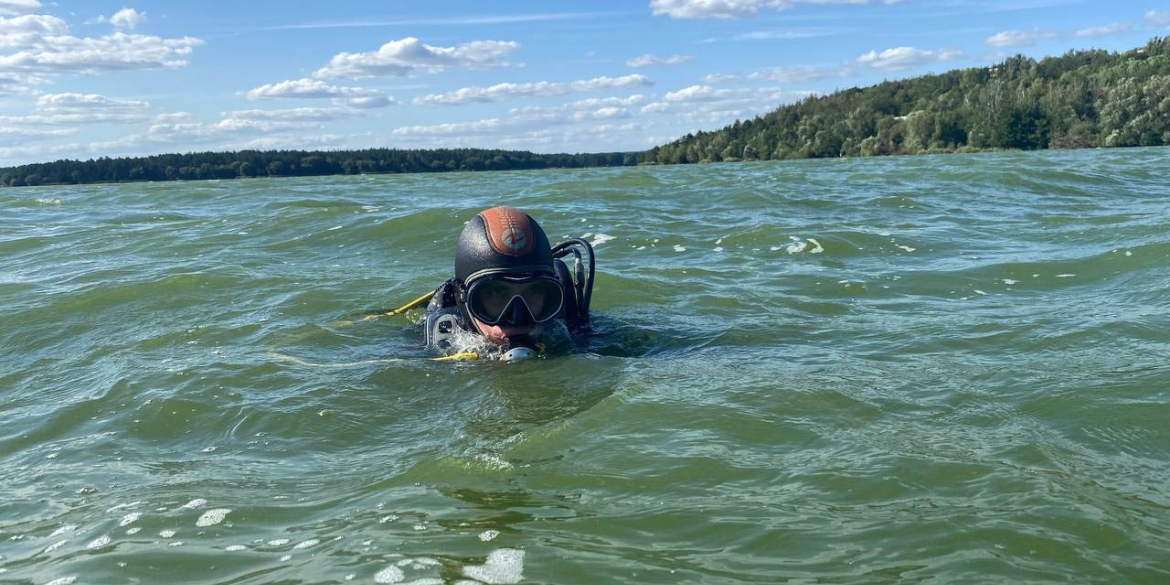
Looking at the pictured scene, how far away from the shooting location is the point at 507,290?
5.51m

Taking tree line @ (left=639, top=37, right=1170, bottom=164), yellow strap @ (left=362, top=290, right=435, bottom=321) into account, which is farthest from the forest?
yellow strap @ (left=362, top=290, right=435, bottom=321)

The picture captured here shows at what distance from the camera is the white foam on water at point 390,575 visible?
104 inches

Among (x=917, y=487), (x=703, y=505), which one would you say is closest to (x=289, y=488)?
(x=703, y=505)

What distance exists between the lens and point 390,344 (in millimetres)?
6496

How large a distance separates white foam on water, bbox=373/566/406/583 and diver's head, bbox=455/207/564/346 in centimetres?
285

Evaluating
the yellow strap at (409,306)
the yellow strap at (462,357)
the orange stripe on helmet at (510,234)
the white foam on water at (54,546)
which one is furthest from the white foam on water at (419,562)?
the yellow strap at (409,306)

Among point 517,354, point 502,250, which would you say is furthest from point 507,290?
point 517,354

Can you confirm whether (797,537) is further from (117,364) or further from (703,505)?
(117,364)

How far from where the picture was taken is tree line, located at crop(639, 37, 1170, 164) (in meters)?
58.4

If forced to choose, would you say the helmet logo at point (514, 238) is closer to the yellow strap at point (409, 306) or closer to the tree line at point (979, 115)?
the yellow strap at point (409, 306)

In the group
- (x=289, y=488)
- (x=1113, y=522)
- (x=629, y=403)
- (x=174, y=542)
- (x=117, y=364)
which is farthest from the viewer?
(x=117, y=364)

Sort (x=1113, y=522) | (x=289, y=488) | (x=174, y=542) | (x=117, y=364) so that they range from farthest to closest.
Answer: (x=117, y=364) → (x=289, y=488) → (x=174, y=542) → (x=1113, y=522)

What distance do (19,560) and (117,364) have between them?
3.39 meters

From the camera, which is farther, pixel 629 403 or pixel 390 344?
pixel 390 344
